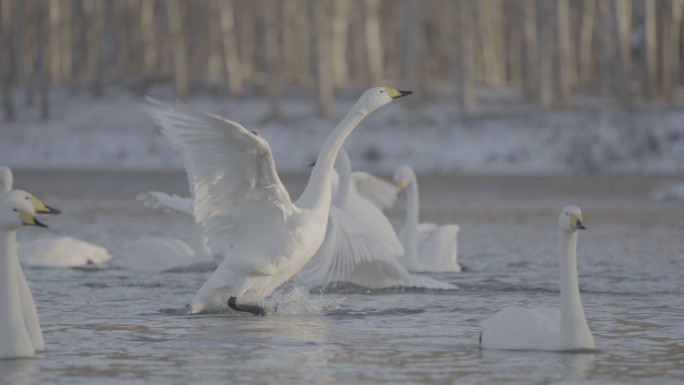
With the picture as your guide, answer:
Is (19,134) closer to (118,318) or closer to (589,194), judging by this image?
(589,194)

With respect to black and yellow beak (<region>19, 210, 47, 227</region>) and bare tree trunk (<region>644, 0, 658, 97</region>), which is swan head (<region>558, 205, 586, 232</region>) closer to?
black and yellow beak (<region>19, 210, 47, 227</region>)

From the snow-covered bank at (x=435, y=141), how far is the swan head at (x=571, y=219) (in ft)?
66.9

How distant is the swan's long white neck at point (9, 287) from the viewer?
23.2 feet

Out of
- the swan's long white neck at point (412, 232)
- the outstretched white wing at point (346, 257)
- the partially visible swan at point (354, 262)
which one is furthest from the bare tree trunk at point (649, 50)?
the outstretched white wing at point (346, 257)

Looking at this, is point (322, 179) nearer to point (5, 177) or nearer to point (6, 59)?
point (5, 177)

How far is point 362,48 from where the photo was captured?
4312 cm

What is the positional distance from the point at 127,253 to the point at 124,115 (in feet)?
102

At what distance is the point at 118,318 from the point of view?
30.7 ft

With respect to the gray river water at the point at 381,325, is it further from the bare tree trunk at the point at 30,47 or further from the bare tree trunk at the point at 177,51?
the bare tree trunk at the point at 30,47

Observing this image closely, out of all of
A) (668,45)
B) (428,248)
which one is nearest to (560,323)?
(428,248)

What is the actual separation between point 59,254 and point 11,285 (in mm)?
6048

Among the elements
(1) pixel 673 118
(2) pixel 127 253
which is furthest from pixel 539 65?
(2) pixel 127 253

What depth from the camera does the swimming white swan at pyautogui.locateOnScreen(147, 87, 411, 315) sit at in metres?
8.77

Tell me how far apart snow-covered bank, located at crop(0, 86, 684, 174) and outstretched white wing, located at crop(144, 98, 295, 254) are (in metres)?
18.4
